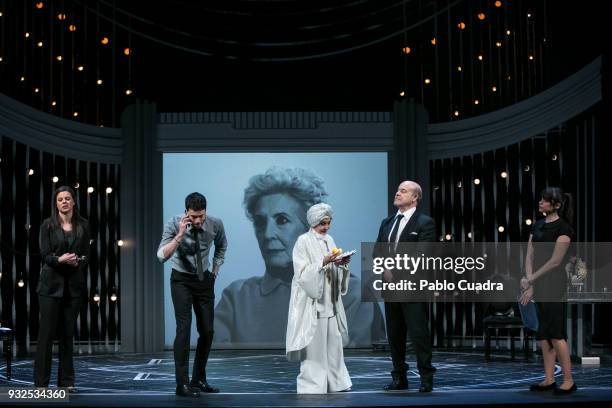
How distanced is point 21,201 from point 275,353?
3.26 meters

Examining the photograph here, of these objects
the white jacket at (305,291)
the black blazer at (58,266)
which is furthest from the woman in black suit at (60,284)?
the white jacket at (305,291)

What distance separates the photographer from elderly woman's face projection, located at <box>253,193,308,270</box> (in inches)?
420

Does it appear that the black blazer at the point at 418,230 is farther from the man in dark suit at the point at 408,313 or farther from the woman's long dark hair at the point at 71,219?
the woman's long dark hair at the point at 71,219

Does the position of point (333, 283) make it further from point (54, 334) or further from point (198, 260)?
point (54, 334)

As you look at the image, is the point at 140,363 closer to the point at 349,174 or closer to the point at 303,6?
the point at 349,174

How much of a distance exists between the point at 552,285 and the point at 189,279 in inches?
89.9

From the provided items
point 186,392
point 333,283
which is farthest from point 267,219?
point 186,392

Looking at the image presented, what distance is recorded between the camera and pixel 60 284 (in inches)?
225

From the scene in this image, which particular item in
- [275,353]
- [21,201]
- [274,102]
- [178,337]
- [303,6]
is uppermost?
[303,6]

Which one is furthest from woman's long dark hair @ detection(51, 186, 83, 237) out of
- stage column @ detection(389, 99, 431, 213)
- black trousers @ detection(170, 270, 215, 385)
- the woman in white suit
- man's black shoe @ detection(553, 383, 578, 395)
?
stage column @ detection(389, 99, 431, 213)

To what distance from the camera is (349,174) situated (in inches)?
427

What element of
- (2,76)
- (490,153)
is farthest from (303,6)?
(2,76)

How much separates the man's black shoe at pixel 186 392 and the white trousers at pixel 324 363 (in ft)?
2.19

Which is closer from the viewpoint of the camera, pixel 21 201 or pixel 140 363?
pixel 140 363
